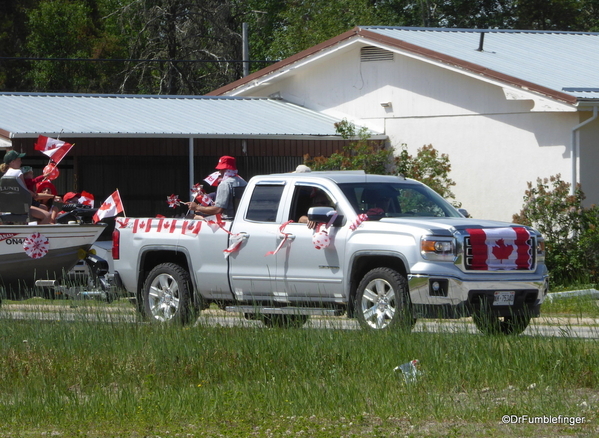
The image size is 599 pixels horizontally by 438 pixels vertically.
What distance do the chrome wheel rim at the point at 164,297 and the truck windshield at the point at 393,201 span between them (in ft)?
8.46

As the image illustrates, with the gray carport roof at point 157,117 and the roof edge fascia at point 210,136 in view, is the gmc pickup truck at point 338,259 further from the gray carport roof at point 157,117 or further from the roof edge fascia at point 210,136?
the gray carport roof at point 157,117

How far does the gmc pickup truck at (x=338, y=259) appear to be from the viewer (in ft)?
36.2

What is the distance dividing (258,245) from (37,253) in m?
3.38

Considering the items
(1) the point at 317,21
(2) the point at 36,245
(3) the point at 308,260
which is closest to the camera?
(3) the point at 308,260

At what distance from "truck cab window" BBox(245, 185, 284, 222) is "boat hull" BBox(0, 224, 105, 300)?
278 centimetres

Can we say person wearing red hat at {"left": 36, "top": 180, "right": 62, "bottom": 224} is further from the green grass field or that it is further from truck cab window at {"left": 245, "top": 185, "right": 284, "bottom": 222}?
the green grass field

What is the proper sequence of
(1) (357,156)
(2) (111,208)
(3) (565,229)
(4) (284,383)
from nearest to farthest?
(4) (284,383) < (2) (111,208) < (3) (565,229) < (1) (357,156)

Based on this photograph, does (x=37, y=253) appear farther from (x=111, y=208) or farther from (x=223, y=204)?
(x=223, y=204)

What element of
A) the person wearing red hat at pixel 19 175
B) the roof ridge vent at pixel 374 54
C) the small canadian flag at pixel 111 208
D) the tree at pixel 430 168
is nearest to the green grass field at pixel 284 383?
the person wearing red hat at pixel 19 175

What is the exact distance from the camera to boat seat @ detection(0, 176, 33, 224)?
572 inches

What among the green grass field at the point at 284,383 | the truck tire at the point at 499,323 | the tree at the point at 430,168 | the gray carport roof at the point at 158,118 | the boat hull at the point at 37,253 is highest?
the gray carport roof at the point at 158,118

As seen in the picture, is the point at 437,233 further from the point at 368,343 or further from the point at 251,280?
the point at 251,280

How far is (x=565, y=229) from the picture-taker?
18.5 metres

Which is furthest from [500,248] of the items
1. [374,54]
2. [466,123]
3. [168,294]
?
[374,54]
